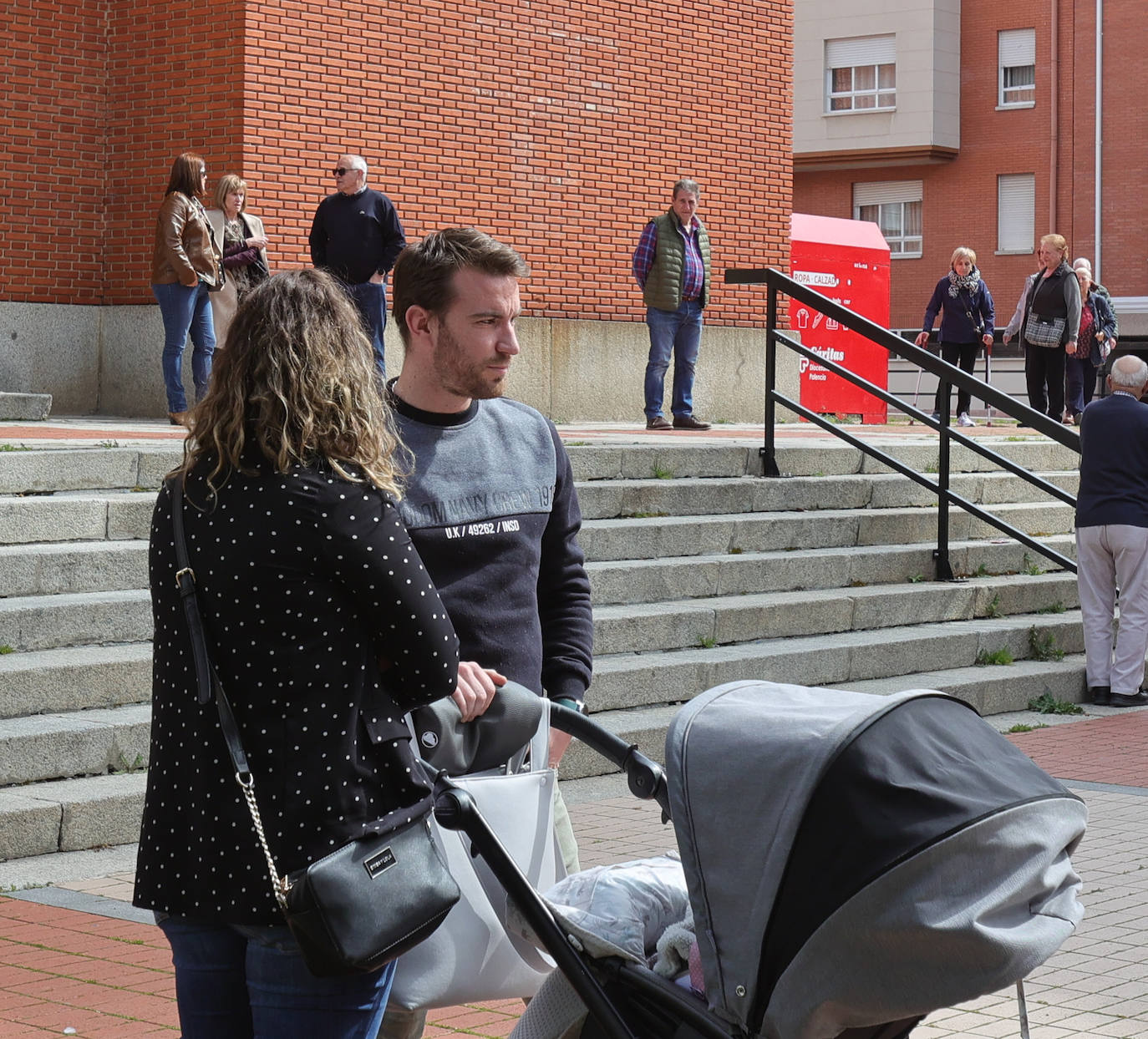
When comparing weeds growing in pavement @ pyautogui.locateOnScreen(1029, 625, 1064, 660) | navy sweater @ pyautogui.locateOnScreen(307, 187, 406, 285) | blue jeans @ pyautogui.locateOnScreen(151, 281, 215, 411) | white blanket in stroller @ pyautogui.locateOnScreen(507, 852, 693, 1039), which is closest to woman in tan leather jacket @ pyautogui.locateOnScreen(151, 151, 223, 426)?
blue jeans @ pyautogui.locateOnScreen(151, 281, 215, 411)

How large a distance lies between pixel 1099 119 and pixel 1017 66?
9.86 ft

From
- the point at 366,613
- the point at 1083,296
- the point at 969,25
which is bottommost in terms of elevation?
the point at 366,613

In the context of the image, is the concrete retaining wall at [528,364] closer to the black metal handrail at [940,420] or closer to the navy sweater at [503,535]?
the black metal handrail at [940,420]

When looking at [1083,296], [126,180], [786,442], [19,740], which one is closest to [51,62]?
Answer: [126,180]

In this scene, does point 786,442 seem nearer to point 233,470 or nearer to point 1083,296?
point 1083,296

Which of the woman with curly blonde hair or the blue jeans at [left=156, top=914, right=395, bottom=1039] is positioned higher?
the woman with curly blonde hair

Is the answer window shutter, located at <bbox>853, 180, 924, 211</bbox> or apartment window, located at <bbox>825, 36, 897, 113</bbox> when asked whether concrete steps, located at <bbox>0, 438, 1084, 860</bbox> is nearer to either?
window shutter, located at <bbox>853, 180, 924, 211</bbox>

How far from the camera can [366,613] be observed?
2635 millimetres

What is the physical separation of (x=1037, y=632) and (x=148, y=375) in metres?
7.77

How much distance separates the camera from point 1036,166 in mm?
41250

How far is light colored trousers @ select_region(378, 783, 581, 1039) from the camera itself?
297 cm

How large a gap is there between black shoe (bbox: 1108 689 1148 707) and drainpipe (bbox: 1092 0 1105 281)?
30.6 metres

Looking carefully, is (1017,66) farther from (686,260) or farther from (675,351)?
(686,260)

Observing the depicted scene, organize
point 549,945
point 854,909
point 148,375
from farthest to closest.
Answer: point 148,375 < point 549,945 < point 854,909
